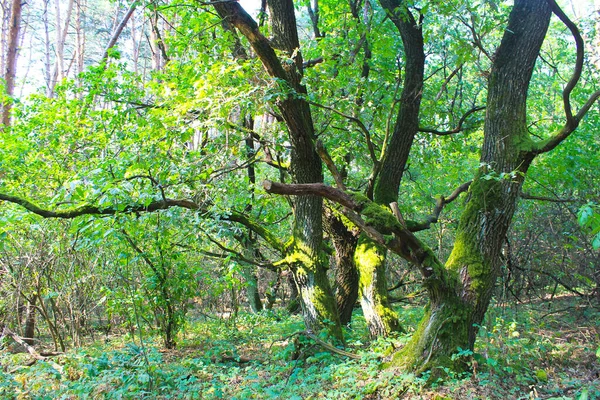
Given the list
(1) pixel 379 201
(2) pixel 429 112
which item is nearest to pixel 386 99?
(2) pixel 429 112

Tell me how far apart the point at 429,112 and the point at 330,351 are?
4711 millimetres

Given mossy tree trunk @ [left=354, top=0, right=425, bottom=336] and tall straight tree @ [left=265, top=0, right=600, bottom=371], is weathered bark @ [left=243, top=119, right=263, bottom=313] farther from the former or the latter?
tall straight tree @ [left=265, top=0, right=600, bottom=371]

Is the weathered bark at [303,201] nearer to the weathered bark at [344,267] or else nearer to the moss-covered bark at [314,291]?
the moss-covered bark at [314,291]

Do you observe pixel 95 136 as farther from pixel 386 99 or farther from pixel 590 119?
pixel 590 119

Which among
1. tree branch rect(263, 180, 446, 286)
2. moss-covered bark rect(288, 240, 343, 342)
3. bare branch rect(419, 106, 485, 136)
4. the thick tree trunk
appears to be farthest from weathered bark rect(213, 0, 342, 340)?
bare branch rect(419, 106, 485, 136)

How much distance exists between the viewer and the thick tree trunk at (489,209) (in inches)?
175

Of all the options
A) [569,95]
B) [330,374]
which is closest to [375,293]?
[330,374]

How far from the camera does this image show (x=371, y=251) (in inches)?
256

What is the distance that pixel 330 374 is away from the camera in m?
4.91

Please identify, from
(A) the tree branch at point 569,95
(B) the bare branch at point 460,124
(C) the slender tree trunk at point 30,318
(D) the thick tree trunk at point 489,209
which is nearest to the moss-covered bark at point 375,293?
(D) the thick tree trunk at point 489,209

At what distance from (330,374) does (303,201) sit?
260 centimetres

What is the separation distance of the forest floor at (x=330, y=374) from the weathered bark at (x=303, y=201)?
55 cm

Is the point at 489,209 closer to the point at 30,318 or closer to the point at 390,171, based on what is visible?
the point at 390,171

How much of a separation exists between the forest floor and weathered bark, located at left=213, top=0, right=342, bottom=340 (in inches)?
21.5
